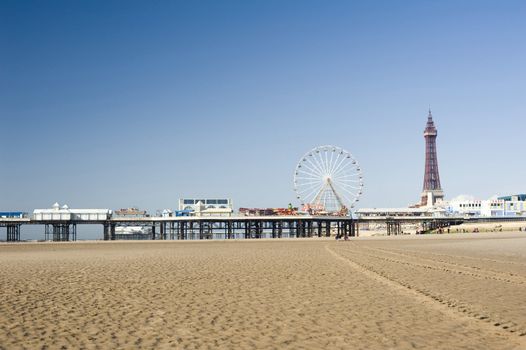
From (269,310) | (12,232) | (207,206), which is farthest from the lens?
(207,206)

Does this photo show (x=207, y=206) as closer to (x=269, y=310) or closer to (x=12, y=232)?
(x=12, y=232)

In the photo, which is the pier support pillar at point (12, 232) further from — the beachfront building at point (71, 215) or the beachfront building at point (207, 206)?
the beachfront building at point (207, 206)

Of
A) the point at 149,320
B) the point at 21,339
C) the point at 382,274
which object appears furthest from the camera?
the point at 382,274

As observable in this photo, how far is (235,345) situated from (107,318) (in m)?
3.55

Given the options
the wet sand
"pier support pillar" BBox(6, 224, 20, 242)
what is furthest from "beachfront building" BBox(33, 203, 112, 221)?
the wet sand

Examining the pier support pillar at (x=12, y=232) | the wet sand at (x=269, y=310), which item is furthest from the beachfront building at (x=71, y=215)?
the wet sand at (x=269, y=310)

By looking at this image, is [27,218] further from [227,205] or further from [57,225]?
[227,205]

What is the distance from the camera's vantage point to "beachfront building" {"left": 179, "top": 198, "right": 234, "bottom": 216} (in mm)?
105688

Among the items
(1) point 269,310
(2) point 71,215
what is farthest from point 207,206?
(1) point 269,310

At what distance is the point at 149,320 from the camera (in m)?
10.1

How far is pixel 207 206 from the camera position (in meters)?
113

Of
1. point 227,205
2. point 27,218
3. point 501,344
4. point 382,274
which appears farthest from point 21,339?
point 227,205

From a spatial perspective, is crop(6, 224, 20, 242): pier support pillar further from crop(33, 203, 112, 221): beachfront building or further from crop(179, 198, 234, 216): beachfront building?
crop(179, 198, 234, 216): beachfront building

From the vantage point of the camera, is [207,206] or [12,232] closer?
[12,232]
